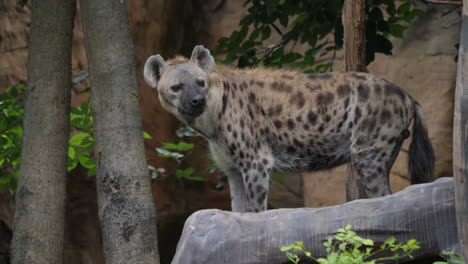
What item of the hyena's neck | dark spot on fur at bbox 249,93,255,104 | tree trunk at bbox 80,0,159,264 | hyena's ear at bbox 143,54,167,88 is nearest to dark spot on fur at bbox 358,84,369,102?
dark spot on fur at bbox 249,93,255,104

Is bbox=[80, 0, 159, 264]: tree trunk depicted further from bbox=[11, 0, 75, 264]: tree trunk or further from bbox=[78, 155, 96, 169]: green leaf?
bbox=[78, 155, 96, 169]: green leaf

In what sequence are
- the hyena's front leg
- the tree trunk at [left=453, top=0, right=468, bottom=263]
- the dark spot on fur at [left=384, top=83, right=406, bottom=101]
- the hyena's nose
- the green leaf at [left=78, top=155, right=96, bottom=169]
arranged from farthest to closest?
the green leaf at [left=78, top=155, right=96, bottom=169] < the dark spot on fur at [left=384, top=83, right=406, bottom=101] < the hyena's front leg < the hyena's nose < the tree trunk at [left=453, top=0, right=468, bottom=263]

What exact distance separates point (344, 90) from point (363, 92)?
0.14 metres

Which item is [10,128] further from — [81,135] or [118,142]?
[118,142]

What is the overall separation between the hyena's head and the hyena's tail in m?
1.55

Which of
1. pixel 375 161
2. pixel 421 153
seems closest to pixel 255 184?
pixel 375 161

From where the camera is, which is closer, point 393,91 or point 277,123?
point 393,91

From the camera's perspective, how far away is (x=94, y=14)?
525 cm

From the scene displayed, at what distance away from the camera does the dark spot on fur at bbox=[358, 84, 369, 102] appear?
5.32 metres

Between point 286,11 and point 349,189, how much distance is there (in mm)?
1605

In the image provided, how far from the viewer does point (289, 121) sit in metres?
5.47

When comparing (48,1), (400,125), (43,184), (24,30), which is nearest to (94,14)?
(48,1)

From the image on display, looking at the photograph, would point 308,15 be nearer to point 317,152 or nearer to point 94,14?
point 317,152

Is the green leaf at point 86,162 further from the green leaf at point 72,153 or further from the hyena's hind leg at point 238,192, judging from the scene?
the hyena's hind leg at point 238,192
